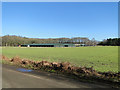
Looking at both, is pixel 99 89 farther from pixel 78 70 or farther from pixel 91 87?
pixel 78 70

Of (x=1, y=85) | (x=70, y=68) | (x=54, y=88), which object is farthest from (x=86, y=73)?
(x=1, y=85)

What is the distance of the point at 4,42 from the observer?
143 m

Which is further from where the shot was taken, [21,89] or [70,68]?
[70,68]

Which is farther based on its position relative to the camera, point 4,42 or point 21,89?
point 4,42

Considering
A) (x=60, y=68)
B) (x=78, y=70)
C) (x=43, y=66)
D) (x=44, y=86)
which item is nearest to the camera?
(x=44, y=86)

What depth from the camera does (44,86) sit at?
5.26 m

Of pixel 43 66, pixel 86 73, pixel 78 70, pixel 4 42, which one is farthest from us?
pixel 4 42

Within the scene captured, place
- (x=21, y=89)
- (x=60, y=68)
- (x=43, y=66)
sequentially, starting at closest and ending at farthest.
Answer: (x=21, y=89) < (x=60, y=68) < (x=43, y=66)

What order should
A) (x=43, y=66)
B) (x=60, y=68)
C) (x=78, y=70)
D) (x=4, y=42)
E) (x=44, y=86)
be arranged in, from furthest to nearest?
(x=4, y=42) → (x=43, y=66) → (x=60, y=68) → (x=78, y=70) → (x=44, y=86)

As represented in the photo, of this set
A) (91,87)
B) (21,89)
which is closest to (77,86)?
(91,87)

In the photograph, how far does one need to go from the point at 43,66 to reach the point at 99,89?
6154mm

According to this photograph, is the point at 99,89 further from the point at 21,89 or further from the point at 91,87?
the point at 21,89

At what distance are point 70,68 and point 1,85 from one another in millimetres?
5015

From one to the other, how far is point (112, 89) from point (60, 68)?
4796mm
